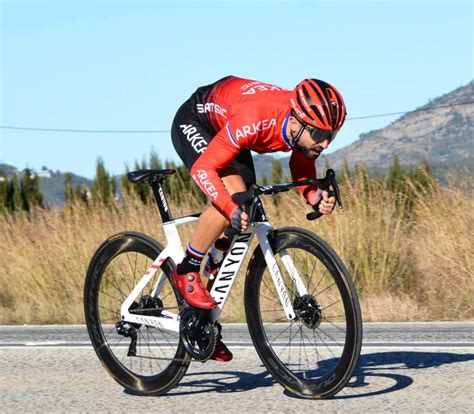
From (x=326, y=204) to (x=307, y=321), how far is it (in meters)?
0.67

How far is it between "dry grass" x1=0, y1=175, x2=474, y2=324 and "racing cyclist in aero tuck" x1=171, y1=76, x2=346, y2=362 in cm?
394

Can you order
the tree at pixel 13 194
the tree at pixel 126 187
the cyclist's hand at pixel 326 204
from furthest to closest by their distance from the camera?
the tree at pixel 13 194
the tree at pixel 126 187
the cyclist's hand at pixel 326 204

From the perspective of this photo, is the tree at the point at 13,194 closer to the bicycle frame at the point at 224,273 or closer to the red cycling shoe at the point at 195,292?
the bicycle frame at the point at 224,273

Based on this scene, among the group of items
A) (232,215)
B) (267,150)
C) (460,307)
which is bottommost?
(460,307)

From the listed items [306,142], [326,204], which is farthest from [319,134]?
[326,204]

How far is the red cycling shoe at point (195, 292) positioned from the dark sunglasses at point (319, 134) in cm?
101

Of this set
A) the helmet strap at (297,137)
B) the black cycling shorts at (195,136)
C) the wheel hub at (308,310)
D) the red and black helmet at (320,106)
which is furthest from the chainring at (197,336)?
the red and black helmet at (320,106)

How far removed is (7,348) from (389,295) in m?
3.97

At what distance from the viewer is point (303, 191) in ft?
18.4

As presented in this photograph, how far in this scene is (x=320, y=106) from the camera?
497 cm

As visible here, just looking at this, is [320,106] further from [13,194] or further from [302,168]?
[13,194]

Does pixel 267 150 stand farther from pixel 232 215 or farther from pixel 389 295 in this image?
pixel 389 295

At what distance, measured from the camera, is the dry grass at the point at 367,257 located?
9.73 m

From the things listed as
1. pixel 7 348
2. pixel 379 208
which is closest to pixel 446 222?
pixel 379 208
